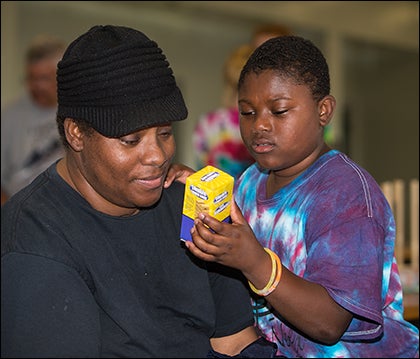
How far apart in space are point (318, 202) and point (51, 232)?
0.62 metres

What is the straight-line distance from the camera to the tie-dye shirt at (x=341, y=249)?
128cm

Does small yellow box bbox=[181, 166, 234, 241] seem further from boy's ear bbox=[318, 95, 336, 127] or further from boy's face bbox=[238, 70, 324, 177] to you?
boy's ear bbox=[318, 95, 336, 127]

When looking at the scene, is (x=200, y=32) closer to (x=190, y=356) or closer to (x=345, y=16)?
(x=345, y=16)

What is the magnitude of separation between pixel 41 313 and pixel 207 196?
39 centimetres

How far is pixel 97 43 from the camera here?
1243mm

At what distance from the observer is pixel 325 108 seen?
1.53 m

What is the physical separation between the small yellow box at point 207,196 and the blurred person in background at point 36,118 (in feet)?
5.23

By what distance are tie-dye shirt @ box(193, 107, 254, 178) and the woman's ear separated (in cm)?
151

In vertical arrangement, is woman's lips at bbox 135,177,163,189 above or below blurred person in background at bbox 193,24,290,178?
above

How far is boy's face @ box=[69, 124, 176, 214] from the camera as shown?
1268mm

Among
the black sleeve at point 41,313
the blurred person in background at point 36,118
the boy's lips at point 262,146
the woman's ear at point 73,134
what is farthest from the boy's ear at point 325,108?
the blurred person in background at point 36,118

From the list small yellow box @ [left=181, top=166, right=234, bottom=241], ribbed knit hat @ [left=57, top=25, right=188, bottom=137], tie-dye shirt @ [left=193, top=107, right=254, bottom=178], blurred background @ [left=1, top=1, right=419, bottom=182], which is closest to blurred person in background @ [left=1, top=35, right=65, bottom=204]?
blurred background @ [left=1, top=1, right=419, bottom=182]

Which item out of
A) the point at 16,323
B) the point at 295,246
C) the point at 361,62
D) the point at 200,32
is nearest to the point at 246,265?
the point at 295,246

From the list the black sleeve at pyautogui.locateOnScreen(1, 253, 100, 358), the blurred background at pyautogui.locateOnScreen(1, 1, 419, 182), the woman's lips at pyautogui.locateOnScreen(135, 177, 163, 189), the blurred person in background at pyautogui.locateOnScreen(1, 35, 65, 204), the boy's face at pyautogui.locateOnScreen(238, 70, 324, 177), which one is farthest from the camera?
the blurred person in background at pyautogui.locateOnScreen(1, 35, 65, 204)
